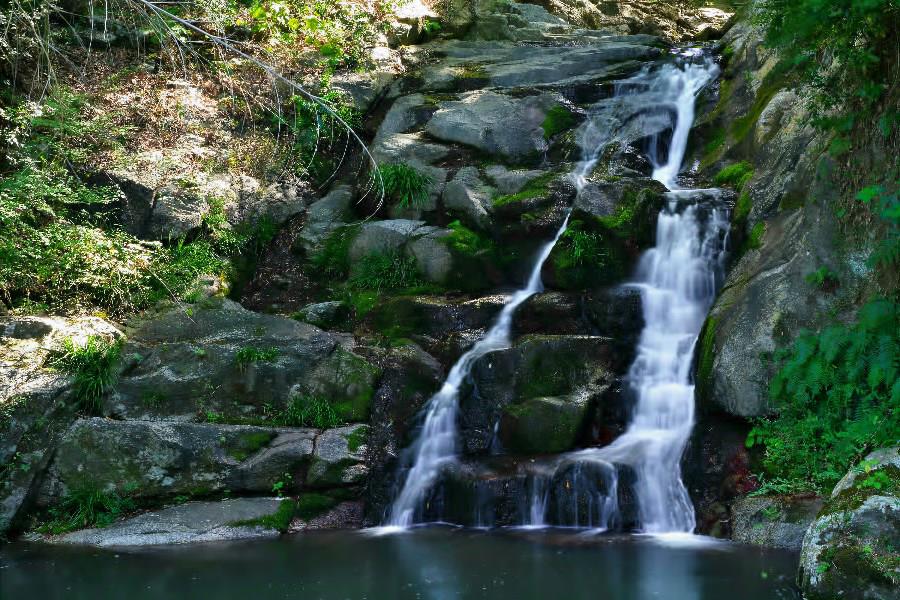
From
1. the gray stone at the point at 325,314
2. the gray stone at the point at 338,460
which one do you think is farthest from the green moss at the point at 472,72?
the gray stone at the point at 338,460

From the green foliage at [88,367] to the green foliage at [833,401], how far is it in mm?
→ 7142

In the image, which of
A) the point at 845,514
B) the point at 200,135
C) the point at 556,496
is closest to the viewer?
the point at 845,514

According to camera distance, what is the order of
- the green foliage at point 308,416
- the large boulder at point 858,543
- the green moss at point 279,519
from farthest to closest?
the green foliage at point 308,416 → the green moss at point 279,519 → the large boulder at point 858,543

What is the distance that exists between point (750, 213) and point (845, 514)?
5003 mm

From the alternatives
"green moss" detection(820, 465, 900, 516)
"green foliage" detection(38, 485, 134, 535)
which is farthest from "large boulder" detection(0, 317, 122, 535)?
"green moss" detection(820, 465, 900, 516)

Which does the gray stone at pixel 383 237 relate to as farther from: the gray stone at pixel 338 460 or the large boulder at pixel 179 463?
the large boulder at pixel 179 463

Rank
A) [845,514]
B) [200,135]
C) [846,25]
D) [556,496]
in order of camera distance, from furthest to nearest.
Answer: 1. [200,135]
2. [556,496]
3. [846,25]
4. [845,514]

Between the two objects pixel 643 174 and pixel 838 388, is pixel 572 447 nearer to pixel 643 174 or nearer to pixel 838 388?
pixel 838 388

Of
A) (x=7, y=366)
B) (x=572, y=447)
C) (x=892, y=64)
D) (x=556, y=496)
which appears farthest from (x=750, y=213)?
(x=7, y=366)

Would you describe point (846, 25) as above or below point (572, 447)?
above

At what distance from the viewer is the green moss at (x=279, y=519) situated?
26.3ft

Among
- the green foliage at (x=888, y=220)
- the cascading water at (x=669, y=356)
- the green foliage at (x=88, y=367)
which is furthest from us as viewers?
the green foliage at (x=88, y=367)

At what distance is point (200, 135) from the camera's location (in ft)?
43.4

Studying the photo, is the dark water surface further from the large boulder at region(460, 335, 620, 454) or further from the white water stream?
the large boulder at region(460, 335, 620, 454)
